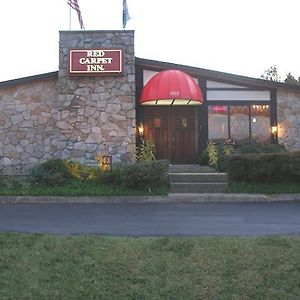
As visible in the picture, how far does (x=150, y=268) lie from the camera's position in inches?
196

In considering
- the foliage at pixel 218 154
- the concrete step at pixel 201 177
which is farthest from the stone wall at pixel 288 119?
the concrete step at pixel 201 177

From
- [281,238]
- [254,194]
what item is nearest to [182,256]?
[281,238]

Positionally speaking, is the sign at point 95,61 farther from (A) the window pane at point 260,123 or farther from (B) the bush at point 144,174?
(A) the window pane at point 260,123

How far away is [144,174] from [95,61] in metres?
6.27

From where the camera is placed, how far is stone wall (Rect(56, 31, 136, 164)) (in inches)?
645

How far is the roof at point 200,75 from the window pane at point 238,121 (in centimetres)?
110

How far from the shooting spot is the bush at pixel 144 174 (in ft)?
39.7

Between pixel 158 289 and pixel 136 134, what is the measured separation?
42.8ft

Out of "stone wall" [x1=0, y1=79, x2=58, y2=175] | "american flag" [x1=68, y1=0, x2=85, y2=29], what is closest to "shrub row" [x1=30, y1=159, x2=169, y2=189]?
"stone wall" [x1=0, y1=79, x2=58, y2=175]

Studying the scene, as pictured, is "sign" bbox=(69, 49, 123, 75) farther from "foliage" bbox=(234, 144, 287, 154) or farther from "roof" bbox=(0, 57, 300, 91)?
"foliage" bbox=(234, 144, 287, 154)

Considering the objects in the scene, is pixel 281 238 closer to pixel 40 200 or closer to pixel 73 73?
pixel 40 200

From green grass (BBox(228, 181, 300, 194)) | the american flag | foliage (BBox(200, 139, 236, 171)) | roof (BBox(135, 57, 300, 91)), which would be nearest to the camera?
green grass (BBox(228, 181, 300, 194))

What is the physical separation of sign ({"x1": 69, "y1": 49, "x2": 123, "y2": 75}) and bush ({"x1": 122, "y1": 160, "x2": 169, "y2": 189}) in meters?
5.33

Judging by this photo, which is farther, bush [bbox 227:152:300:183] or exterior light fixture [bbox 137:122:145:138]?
exterior light fixture [bbox 137:122:145:138]
